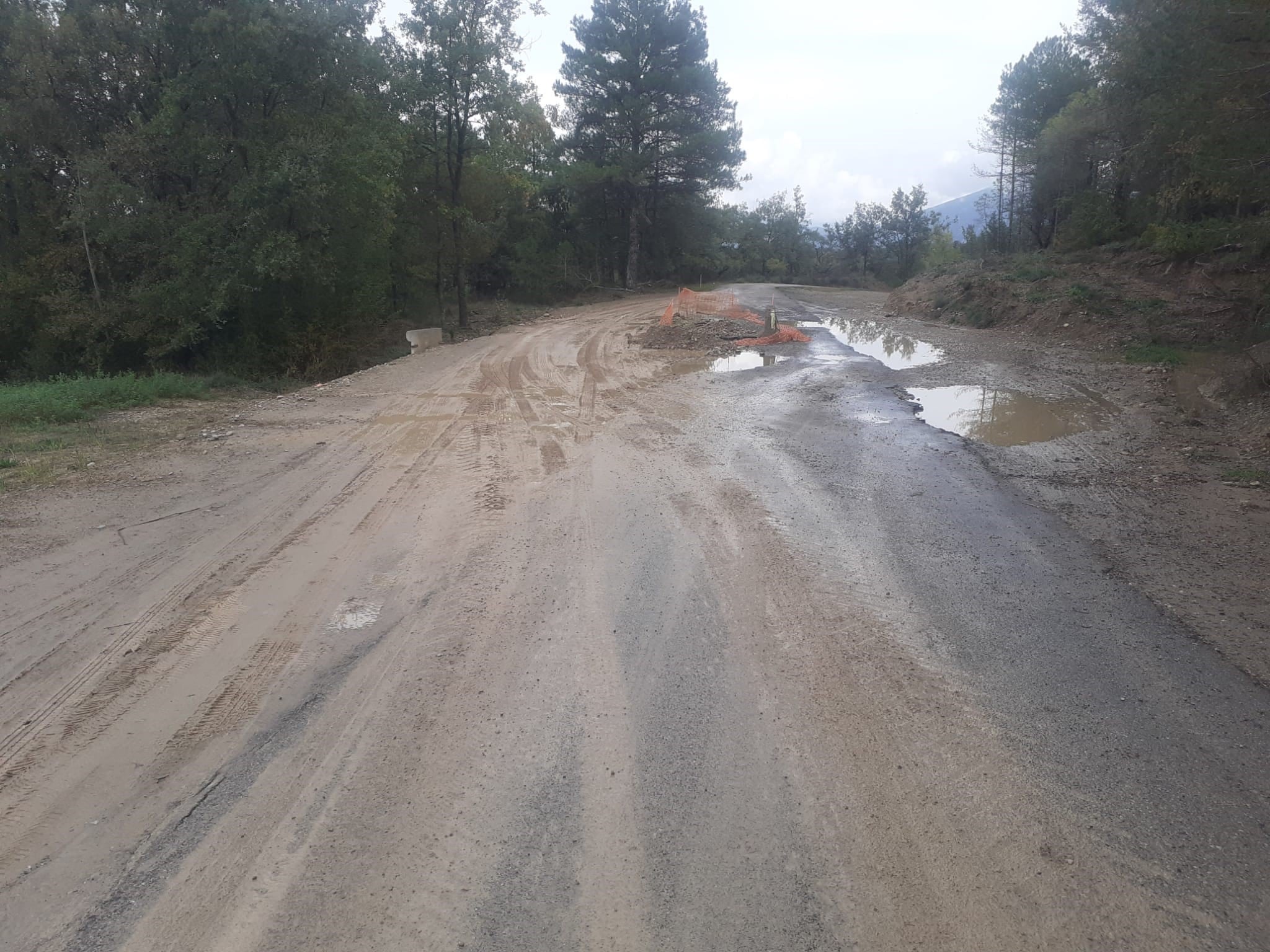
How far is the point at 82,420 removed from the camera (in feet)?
32.8

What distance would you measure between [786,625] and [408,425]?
6.80 metres

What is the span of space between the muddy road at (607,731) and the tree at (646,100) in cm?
3426

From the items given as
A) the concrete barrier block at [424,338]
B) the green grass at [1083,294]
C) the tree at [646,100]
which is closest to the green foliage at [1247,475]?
the green grass at [1083,294]

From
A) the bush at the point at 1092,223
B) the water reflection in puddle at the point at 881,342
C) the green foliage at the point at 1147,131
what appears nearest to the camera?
the green foliage at the point at 1147,131

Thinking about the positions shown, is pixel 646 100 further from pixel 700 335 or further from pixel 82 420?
pixel 82 420

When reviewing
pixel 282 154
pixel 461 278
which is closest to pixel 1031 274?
pixel 461 278

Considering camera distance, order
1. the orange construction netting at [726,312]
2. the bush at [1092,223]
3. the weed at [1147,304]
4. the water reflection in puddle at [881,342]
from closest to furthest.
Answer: the water reflection in puddle at [881,342] < the weed at [1147,304] < the orange construction netting at [726,312] < the bush at [1092,223]

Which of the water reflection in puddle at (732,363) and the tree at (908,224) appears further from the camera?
the tree at (908,224)

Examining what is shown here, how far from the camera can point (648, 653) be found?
434 centimetres

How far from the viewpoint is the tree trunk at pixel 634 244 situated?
3994 cm

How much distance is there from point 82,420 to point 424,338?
1284 cm

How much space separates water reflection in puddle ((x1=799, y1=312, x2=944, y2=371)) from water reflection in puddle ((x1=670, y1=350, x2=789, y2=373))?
2364 millimetres

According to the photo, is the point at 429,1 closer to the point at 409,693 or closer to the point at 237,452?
the point at 237,452

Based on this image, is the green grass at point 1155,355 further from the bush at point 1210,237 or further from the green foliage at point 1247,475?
the green foliage at point 1247,475
